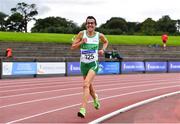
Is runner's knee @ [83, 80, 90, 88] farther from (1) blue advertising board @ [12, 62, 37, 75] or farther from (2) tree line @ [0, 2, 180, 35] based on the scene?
(2) tree line @ [0, 2, 180, 35]

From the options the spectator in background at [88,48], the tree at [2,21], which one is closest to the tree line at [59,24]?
the tree at [2,21]

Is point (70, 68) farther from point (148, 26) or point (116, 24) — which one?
point (116, 24)

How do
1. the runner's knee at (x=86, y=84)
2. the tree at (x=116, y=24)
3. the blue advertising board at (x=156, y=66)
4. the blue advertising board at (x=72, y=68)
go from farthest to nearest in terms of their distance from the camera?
the tree at (x=116, y=24), the blue advertising board at (x=156, y=66), the blue advertising board at (x=72, y=68), the runner's knee at (x=86, y=84)

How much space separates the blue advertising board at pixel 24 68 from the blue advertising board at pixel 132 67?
26.4ft

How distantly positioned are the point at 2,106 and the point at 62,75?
18541mm

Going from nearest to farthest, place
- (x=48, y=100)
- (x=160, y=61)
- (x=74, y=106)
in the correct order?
1. (x=74, y=106)
2. (x=48, y=100)
3. (x=160, y=61)

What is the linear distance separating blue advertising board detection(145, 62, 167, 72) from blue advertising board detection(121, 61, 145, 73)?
0.50m

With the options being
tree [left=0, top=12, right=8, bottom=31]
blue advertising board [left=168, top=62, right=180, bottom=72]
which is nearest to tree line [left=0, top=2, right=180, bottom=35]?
tree [left=0, top=12, right=8, bottom=31]

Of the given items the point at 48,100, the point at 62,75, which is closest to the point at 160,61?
the point at 62,75

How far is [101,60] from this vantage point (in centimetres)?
3534

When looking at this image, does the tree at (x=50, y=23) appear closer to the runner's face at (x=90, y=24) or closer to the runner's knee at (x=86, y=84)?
the runner's face at (x=90, y=24)

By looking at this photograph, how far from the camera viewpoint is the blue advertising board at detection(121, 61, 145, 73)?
120 feet

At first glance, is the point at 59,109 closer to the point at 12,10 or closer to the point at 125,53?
the point at 125,53

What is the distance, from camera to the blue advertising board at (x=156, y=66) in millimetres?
38156
